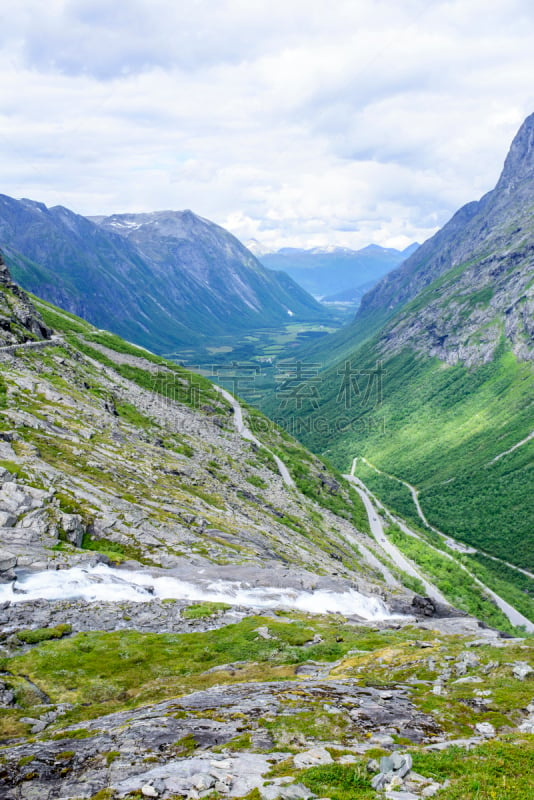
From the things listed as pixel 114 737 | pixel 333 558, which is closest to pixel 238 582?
pixel 114 737

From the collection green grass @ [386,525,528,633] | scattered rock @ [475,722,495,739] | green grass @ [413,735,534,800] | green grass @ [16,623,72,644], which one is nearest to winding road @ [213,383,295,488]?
green grass @ [386,525,528,633]

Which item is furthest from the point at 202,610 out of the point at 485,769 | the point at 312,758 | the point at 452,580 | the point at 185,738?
the point at 452,580

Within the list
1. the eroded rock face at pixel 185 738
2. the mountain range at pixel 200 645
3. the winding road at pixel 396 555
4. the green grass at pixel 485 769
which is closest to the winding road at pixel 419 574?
the winding road at pixel 396 555

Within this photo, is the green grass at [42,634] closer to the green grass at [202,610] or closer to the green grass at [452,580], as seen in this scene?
the green grass at [202,610]

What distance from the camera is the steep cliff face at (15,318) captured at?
368 feet

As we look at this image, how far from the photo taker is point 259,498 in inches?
3895

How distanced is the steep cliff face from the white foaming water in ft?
259

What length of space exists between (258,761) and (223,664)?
16865mm

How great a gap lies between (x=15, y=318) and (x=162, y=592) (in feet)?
336

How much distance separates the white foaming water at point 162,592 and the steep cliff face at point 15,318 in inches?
3102

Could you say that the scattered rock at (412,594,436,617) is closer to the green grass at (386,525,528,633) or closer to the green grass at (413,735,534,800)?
the green grass at (413,735,534,800)

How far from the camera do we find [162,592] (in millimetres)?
47062

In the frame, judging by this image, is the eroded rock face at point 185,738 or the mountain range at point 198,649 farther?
the mountain range at point 198,649

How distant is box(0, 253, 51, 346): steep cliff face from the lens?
4419 inches
